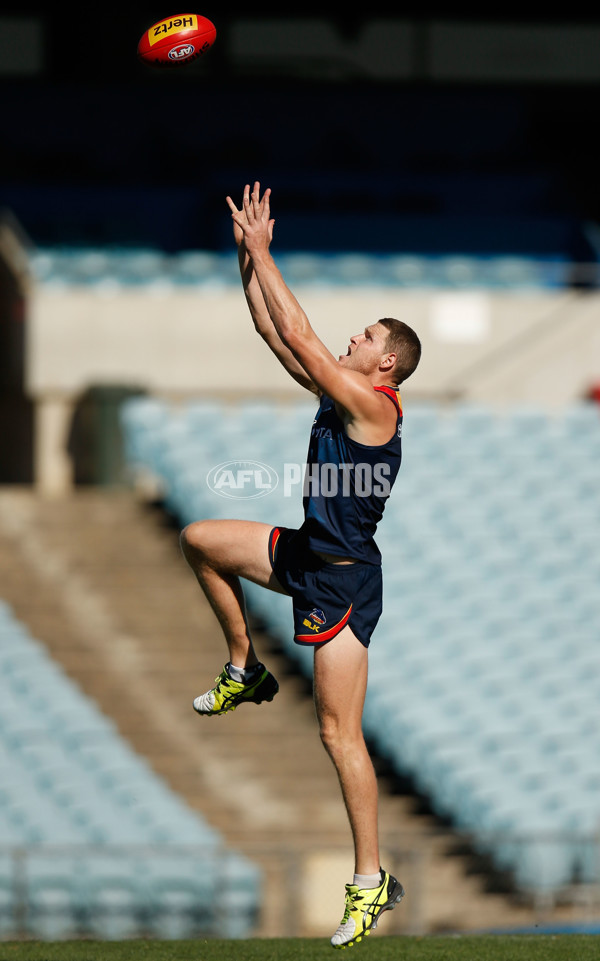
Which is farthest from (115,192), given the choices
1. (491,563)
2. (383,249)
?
(491,563)

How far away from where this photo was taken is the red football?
20.1ft

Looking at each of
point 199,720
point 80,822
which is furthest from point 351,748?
point 199,720

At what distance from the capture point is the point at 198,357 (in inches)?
610

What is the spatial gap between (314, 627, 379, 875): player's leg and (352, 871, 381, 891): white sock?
0.02m

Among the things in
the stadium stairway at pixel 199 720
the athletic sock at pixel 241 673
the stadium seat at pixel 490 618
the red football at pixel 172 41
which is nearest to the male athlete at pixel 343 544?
the athletic sock at pixel 241 673

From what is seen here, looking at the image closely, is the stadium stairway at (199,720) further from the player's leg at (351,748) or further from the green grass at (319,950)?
the player's leg at (351,748)

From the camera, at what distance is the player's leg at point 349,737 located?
5699 mm

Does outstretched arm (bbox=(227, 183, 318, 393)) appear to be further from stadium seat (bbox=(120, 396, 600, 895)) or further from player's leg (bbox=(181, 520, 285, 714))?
stadium seat (bbox=(120, 396, 600, 895))

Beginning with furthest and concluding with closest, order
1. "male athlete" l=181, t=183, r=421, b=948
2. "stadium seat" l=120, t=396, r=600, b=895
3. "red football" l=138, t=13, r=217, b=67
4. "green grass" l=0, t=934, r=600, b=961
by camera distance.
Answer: "stadium seat" l=120, t=396, r=600, b=895 → "green grass" l=0, t=934, r=600, b=961 → "red football" l=138, t=13, r=217, b=67 → "male athlete" l=181, t=183, r=421, b=948

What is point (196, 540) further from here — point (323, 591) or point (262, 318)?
point (262, 318)

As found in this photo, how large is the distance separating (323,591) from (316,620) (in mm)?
127

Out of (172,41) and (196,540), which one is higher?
(172,41)

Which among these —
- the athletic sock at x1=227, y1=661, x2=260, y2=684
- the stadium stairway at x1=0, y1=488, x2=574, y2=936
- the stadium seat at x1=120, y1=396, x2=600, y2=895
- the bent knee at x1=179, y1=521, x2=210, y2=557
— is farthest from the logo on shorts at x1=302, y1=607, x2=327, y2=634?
the stadium seat at x1=120, y1=396, x2=600, y2=895

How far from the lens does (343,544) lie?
5.81 metres
